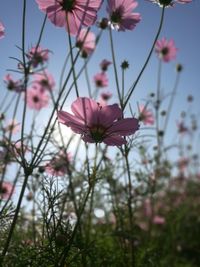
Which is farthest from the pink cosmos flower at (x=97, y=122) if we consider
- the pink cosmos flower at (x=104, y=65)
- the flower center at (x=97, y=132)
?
the pink cosmos flower at (x=104, y=65)

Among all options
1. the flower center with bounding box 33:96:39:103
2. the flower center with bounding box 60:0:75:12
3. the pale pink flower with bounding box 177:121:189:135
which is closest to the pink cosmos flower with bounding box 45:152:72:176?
the flower center with bounding box 60:0:75:12

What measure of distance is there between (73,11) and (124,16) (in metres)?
0.26

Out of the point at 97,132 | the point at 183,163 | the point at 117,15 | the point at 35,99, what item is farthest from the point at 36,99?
the point at 183,163

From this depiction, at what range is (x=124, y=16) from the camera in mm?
1229

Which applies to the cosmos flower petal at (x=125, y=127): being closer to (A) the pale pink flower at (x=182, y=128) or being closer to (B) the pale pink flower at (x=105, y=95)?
(B) the pale pink flower at (x=105, y=95)

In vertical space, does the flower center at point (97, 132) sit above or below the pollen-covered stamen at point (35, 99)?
below

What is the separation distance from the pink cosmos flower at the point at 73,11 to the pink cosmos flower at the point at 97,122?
0.28m

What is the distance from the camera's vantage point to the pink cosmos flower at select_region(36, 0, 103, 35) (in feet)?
3.21

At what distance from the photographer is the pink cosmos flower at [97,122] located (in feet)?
2.71

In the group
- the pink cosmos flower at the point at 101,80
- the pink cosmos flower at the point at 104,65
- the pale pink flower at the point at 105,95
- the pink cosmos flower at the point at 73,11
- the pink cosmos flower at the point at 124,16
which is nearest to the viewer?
the pink cosmos flower at the point at 73,11

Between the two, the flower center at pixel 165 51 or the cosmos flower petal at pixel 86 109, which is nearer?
the cosmos flower petal at pixel 86 109

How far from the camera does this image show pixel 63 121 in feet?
2.73

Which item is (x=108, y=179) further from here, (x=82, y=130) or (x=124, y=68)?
(x=82, y=130)

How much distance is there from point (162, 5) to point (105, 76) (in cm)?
140
